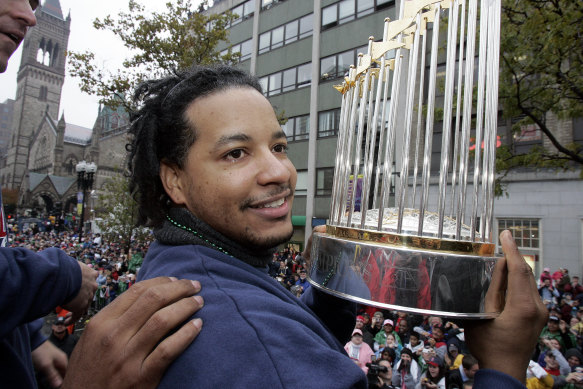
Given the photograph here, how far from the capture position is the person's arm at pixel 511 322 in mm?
1332

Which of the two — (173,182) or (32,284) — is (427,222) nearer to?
(173,182)

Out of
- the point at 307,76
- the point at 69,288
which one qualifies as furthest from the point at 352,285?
the point at 307,76

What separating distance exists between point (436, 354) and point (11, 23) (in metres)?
7.88

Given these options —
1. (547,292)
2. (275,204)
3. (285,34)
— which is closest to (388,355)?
(275,204)

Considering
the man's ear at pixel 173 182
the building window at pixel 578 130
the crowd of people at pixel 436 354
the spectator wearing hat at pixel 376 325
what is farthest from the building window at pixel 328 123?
the man's ear at pixel 173 182

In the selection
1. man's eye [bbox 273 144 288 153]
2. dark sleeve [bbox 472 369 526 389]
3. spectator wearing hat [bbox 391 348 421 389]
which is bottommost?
spectator wearing hat [bbox 391 348 421 389]

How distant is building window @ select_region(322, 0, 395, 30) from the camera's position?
22109 millimetres

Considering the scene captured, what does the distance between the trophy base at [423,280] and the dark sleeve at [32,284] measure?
4.67 feet

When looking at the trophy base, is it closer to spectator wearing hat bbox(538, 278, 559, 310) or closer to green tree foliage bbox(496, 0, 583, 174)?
green tree foliage bbox(496, 0, 583, 174)

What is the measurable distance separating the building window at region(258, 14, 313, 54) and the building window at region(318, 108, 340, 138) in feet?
21.2

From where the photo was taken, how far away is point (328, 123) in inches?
929

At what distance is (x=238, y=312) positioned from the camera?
46.8 inches

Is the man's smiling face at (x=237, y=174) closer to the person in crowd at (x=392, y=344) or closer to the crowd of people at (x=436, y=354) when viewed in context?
the crowd of people at (x=436, y=354)

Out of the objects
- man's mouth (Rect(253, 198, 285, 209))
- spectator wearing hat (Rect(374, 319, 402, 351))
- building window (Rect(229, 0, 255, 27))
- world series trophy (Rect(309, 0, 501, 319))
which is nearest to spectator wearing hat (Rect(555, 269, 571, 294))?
spectator wearing hat (Rect(374, 319, 402, 351))
